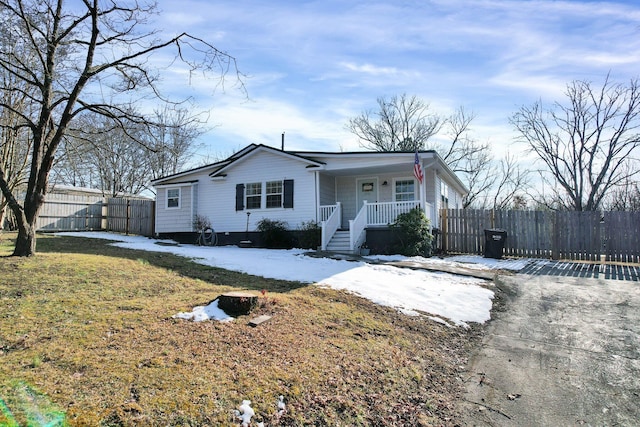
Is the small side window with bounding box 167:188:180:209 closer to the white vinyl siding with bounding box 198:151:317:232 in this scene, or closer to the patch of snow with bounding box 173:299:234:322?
the white vinyl siding with bounding box 198:151:317:232

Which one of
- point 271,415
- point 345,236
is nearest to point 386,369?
point 271,415

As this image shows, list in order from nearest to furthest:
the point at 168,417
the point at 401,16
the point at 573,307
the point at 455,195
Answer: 1. the point at 168,417
2. the point at 573,307
3. the point at 401,16
4. the point at 455,195

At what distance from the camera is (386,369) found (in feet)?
13.7

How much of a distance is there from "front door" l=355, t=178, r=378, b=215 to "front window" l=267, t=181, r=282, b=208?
11.0 ft

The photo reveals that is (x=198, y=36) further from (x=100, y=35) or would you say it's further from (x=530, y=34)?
(x=530, y=34)

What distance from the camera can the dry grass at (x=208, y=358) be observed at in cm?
281

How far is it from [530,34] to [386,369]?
8.58m

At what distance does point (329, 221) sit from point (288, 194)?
8.40ft

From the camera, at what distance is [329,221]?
46.6 ft

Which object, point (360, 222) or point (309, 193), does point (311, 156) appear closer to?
point (309, 193)

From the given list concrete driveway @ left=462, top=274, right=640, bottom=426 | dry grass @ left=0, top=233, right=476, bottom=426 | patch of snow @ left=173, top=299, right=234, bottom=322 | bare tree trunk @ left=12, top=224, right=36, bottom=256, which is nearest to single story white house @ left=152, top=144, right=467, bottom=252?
concrete driveway @ left=462, top=274, right=640, bottom=426

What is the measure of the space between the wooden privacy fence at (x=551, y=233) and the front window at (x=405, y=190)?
4.79 feet

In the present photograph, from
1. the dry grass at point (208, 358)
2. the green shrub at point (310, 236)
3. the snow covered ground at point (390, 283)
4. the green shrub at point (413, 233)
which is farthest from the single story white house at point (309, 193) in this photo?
the dry grass at point (208, 358)

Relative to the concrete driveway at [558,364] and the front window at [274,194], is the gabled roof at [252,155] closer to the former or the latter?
the front window at [274,194]
